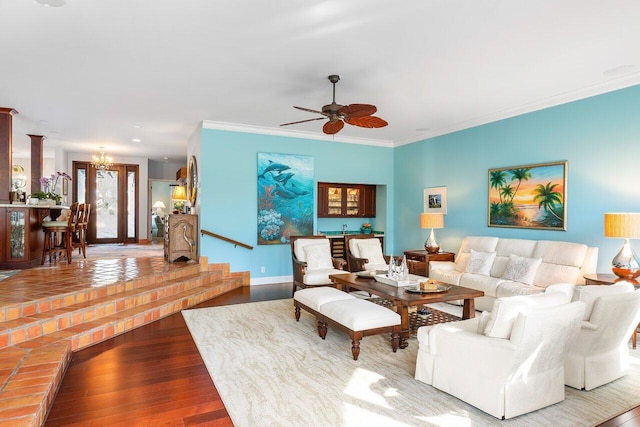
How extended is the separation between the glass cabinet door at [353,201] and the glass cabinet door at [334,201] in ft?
0.70

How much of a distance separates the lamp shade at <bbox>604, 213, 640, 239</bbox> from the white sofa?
0.62m

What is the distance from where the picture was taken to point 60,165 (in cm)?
948

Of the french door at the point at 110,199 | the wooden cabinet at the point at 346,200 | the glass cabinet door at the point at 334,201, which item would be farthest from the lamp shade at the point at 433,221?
the french door at the point at 110,199

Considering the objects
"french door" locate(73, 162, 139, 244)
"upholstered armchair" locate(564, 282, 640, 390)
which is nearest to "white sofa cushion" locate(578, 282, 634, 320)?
"upholstered armchair" locate(564, 282, 640, 390)

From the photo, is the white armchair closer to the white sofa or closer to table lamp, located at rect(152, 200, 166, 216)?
the white sofa

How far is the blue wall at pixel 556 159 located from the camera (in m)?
4.39

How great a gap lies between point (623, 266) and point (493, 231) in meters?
2.09

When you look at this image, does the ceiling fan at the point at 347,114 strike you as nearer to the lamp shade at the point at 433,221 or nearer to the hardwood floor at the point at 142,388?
the hardwood floor at the point at 142,388

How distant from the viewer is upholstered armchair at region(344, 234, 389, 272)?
623cm

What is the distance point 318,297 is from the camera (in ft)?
13.4

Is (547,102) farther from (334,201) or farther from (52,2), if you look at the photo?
(52,2)

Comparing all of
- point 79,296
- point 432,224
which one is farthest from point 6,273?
point 432,224

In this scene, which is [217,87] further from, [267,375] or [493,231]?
[493,231]

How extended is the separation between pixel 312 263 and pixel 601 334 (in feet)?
12.6
